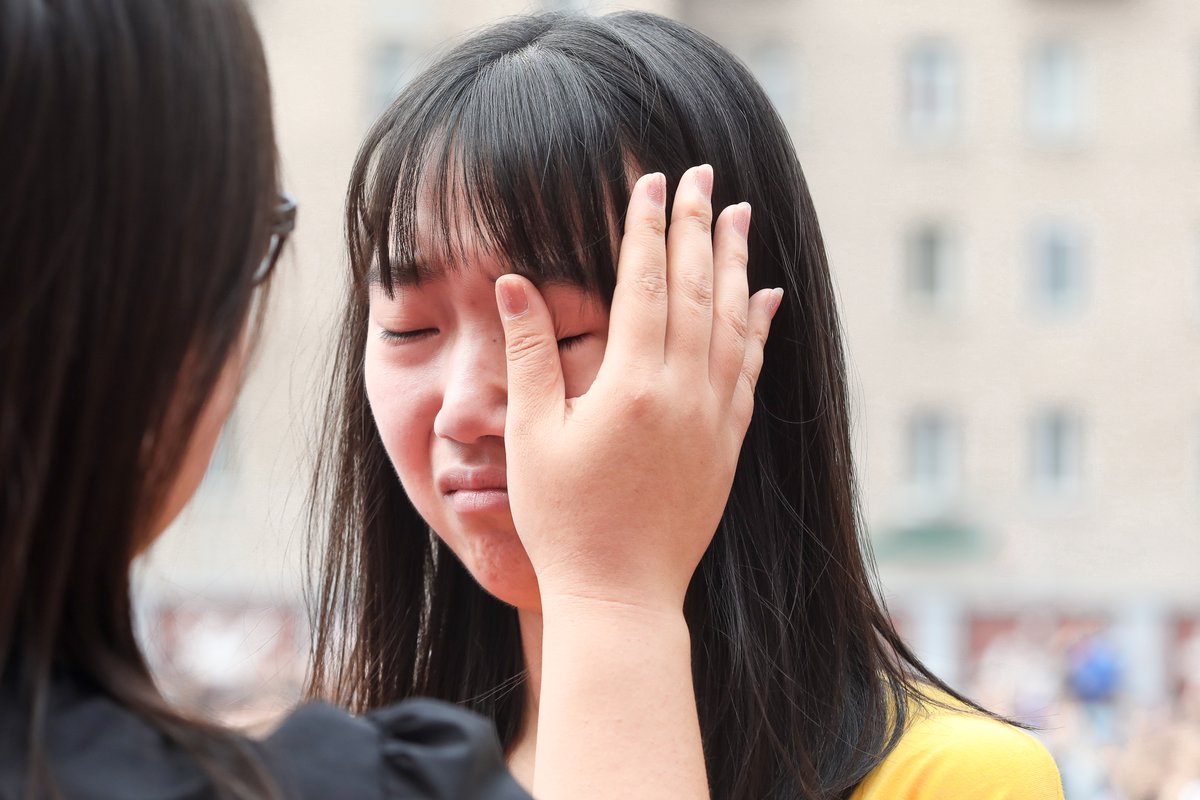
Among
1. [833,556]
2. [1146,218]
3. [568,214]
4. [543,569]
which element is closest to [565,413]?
[543,569]

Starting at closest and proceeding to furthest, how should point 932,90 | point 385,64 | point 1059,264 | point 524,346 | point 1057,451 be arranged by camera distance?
1. point 524,346
2. point 1057,451
3. point 385,64
4. point 1059,264
5. point 932,90

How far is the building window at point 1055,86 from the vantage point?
67.6 feet

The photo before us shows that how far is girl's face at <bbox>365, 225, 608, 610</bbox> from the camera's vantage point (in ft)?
4.50

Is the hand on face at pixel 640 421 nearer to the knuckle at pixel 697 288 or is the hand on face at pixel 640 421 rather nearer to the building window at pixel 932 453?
the knuckle at pixel 697 288

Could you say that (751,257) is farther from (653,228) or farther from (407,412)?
(407,412)

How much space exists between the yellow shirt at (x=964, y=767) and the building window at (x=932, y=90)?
19948 mm

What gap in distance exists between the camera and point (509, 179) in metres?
1.39

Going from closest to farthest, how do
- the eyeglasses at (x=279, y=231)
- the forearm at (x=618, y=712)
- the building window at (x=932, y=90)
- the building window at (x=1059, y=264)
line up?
1. the eyeglasses at (x=279, y=231)
2. the forearm at (x=618, y=712)
3. the building window at (x=1059, y=264)
4. the building window at (x=932, y=90)

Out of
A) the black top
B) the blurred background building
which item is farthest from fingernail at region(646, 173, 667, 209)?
the blurred background building

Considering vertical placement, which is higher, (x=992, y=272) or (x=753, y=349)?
(x=753, y=349)

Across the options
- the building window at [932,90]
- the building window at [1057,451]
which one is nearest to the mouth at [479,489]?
the building window at [1057,451]

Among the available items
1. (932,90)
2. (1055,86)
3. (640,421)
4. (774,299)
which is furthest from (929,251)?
(640,421)

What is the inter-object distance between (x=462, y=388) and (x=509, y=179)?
0.68ft

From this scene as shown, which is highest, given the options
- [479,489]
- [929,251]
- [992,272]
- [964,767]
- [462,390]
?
[462,390]
